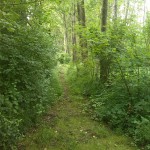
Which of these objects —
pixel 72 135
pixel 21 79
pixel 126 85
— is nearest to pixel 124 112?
pixel 126 85

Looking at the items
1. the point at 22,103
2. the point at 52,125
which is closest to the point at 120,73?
the point at 52,125

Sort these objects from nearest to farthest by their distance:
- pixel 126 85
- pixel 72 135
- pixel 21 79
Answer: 1. pixel 21 79
2. pixel 72 135
3. pixel 126 85

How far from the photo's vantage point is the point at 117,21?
299 inches

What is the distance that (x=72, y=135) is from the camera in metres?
5.57

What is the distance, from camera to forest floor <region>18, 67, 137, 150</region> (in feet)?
16.3

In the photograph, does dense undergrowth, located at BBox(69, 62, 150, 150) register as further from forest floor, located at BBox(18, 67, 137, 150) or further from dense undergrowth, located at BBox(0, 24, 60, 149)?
dense undergrowth, located at BBox(0, 24, 60, 149)

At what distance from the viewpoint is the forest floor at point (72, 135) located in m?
4.97

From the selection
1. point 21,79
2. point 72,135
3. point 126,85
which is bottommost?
point 72,135

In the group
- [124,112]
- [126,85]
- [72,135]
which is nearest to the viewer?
[72,135]

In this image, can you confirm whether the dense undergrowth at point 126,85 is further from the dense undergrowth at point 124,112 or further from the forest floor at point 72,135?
the forest floor at point 72,135

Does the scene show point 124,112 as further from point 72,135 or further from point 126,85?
point 72,135

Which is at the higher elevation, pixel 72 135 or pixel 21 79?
pixel 21 79

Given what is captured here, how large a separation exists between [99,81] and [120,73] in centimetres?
243

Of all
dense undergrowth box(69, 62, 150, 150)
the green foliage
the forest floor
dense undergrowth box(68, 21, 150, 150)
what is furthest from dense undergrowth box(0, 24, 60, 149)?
dense undergrowth box(69, 62, 150, 150)
